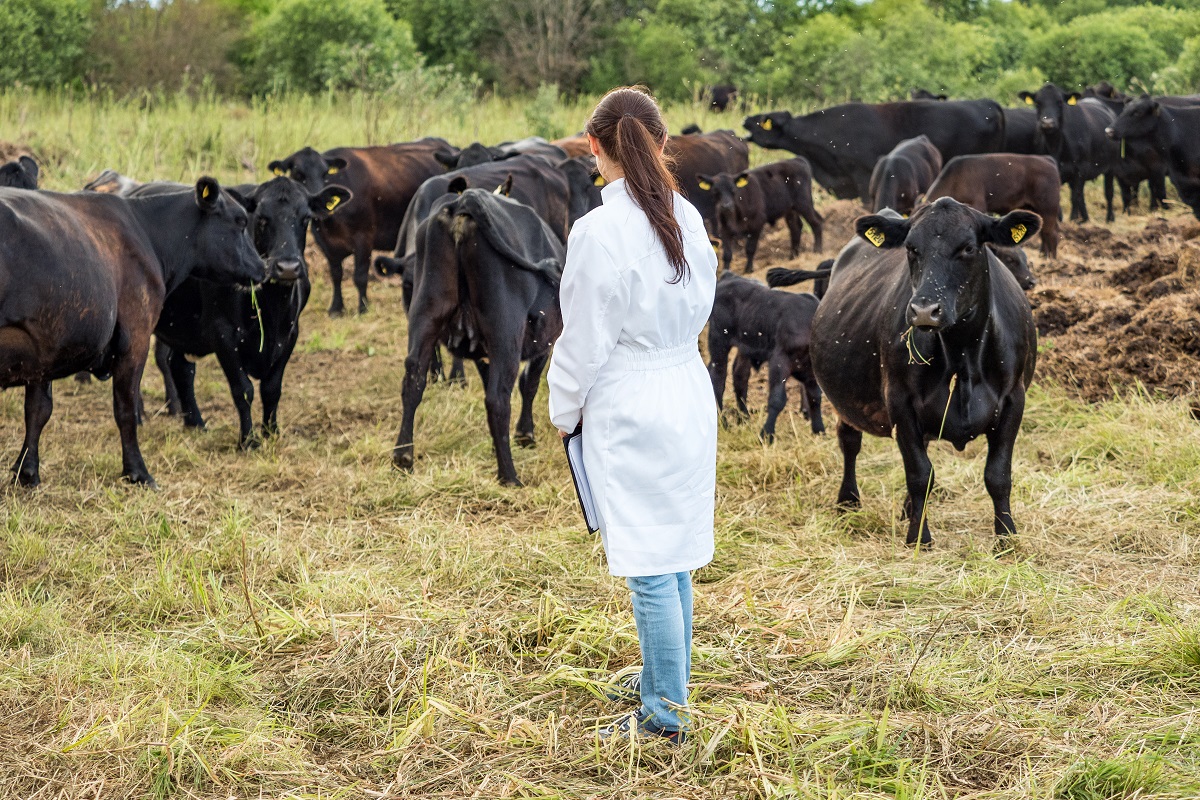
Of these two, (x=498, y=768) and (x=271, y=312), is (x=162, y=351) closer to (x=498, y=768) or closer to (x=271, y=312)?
(x=271, y=312)

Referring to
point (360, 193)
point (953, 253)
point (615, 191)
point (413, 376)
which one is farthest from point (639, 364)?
point (360, 193)

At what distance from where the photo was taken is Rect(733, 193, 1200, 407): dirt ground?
8.16m

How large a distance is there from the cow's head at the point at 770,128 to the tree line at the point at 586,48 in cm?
766

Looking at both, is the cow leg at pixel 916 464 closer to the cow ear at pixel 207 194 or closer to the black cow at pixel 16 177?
the cow ear at pixel 207 194

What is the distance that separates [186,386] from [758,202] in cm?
Answer: 773

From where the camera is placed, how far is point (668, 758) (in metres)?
3.70

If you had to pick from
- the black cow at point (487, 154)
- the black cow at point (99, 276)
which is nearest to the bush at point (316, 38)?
the black cow at point (487, 154)

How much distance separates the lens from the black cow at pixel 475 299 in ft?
23.2

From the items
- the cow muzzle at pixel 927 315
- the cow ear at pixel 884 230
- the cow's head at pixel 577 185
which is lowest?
the cow's head at pixel 577 185

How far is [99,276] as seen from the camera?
6.69 m

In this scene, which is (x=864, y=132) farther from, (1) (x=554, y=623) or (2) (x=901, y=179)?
(1) (x=554, y=623)

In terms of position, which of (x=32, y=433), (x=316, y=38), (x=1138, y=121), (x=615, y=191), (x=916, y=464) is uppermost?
(x=615, y=191)

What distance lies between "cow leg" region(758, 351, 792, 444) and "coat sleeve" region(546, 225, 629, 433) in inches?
171

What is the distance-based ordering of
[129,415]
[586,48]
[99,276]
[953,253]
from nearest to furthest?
[953,253], [99,276], [129,415], [586,48]
